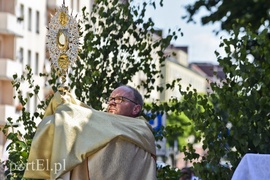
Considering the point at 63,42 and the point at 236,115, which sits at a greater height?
the point at 63,42

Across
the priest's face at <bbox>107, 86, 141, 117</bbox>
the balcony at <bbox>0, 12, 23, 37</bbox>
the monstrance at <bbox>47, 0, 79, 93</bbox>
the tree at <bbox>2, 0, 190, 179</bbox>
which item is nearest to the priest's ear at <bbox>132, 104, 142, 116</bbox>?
the priest's face at <bbox>107, 86, 141, 117</bbox>

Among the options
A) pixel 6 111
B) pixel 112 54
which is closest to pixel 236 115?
pixel 112 54

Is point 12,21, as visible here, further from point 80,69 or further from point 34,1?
point 80,69

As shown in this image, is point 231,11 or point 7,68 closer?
point 231,11

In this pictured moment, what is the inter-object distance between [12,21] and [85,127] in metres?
49.7

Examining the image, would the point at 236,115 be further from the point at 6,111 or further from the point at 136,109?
the point at 6,111

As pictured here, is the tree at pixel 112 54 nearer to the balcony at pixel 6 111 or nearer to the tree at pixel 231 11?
the tree at pixel 231 11

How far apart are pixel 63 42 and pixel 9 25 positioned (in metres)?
48.6

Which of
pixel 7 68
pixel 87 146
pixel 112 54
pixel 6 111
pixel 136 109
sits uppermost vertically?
pixel 112 54

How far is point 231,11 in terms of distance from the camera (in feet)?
80.1

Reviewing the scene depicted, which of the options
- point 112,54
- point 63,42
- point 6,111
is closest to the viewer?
point 63,42

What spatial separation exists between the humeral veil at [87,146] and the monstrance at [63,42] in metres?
0.31

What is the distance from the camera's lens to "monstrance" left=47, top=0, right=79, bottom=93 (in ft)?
28.5

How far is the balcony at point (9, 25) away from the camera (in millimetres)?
57000
